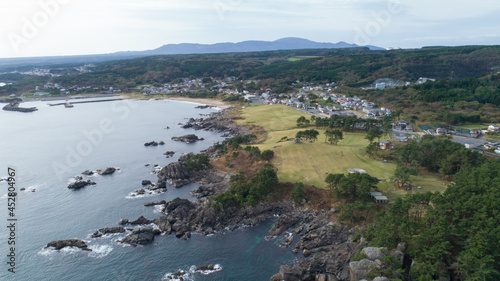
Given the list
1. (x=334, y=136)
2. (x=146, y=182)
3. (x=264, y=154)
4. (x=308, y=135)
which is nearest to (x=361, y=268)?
(x=264, y=154)

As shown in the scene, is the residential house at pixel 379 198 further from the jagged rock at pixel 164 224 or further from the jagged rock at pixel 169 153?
the jagged rock at pixel 169 153

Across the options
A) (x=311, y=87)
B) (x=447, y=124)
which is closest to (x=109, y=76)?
(x=311, y=87)

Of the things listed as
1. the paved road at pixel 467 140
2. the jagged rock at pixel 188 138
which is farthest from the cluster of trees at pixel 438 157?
the jagged rock at pixel 188 138

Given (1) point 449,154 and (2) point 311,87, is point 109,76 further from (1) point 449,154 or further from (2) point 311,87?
(1) point 449,154

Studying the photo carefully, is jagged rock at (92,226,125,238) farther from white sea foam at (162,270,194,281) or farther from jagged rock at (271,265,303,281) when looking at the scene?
jagged rock at (271,265,303,281)

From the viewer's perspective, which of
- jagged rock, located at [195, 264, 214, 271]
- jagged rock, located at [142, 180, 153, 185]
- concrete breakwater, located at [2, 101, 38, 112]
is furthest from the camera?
concrete breakwater, located at [2, 101, 38, 112]

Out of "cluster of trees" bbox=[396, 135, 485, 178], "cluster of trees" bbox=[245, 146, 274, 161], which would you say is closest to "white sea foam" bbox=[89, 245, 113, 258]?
"cluster of trees" bbox=[245, 146, 274, 161]
